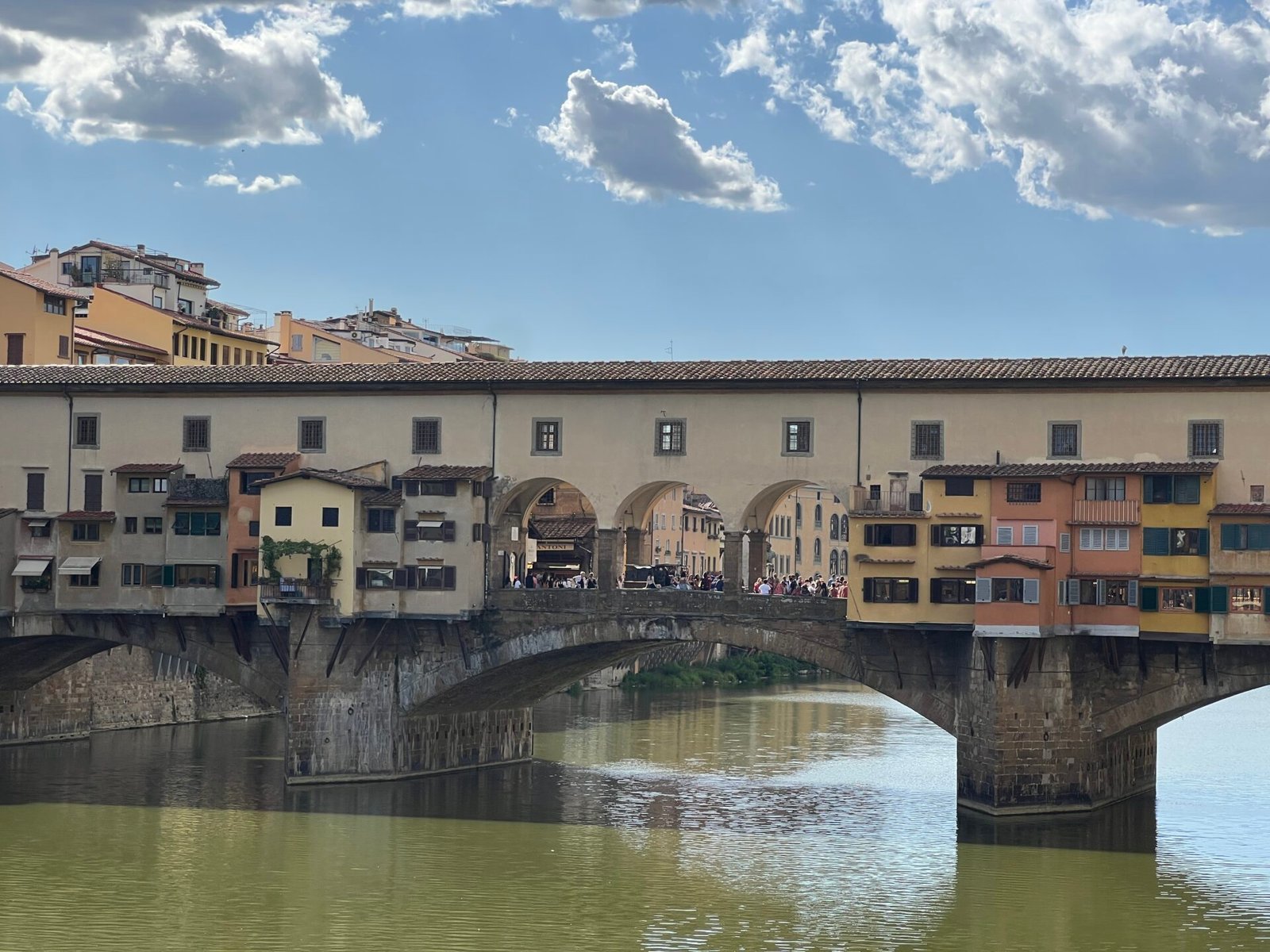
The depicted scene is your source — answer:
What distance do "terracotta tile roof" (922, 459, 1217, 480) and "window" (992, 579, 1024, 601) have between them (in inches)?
110

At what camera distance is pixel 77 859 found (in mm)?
45312

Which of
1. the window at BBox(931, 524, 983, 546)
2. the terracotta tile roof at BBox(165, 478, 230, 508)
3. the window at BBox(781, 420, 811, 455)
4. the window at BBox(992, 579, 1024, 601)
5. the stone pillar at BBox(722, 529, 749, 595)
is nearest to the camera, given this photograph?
the window at BBox(992, 579, 1024, 601)

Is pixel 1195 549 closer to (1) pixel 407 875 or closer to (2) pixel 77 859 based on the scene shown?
(1) pixel 407 875

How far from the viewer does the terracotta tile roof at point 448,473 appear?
181ft

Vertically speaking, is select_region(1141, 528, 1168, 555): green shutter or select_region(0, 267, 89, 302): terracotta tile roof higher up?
select_region(0, 267, 89, 302): terracotta tile roof

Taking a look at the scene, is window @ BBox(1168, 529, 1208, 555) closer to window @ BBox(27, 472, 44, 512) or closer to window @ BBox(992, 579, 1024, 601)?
window @ BBox(992, 579, 1024, 601)

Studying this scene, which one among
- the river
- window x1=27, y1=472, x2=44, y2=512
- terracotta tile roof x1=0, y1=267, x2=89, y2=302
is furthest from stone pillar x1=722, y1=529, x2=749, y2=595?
terracotta tile roof x1=0, y1=267, x2=89, y2=302

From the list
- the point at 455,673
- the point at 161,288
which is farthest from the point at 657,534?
the point at 455,673

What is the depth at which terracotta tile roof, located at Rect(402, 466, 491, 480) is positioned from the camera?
55.2 meters

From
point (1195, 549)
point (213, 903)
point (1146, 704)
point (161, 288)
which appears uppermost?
point (161, 288)

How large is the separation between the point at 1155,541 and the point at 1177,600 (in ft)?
5.14

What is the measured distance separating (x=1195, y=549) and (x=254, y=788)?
88.1ft

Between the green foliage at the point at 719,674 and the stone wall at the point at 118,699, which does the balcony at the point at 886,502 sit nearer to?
the stone wall at the point at 118,699

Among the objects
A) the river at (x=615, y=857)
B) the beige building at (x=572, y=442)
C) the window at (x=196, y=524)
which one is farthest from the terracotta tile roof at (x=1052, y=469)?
the window at (x=196, y=524)
